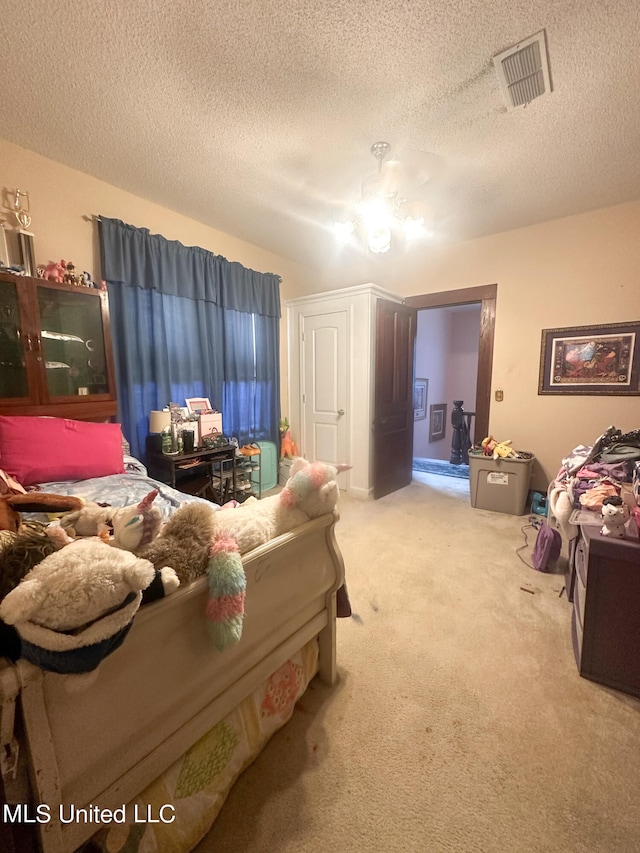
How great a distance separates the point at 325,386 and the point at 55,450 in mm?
2635

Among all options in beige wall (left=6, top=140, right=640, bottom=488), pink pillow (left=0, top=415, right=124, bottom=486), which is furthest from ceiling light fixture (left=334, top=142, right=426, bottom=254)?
pink pillow (left=0, top=415, right=124, bottom=486)

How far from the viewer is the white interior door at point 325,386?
3.79 m

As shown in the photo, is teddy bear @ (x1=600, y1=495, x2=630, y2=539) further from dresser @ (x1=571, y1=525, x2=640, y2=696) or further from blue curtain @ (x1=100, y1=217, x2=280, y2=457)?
blue curtain @ (x1=100, y1=217, x2=280, y2=457)

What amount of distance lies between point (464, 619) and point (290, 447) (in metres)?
2.73

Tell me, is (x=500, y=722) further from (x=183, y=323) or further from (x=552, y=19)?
(x=183, y=323)

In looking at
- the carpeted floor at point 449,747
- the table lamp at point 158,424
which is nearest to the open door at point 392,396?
the carpeted floor at point 449,747

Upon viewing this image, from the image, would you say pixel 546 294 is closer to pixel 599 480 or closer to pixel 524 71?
pixel 524 71

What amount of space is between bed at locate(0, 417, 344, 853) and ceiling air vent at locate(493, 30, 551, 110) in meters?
2.20

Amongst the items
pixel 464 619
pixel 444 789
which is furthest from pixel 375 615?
pixel 444 789

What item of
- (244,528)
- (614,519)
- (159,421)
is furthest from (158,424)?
(614,519)

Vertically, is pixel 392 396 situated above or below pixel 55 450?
above

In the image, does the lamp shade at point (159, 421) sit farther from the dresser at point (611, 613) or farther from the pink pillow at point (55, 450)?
the dresser at point (611, 613)

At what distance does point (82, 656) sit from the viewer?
0.58 metres

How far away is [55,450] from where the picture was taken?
6.32 feet
